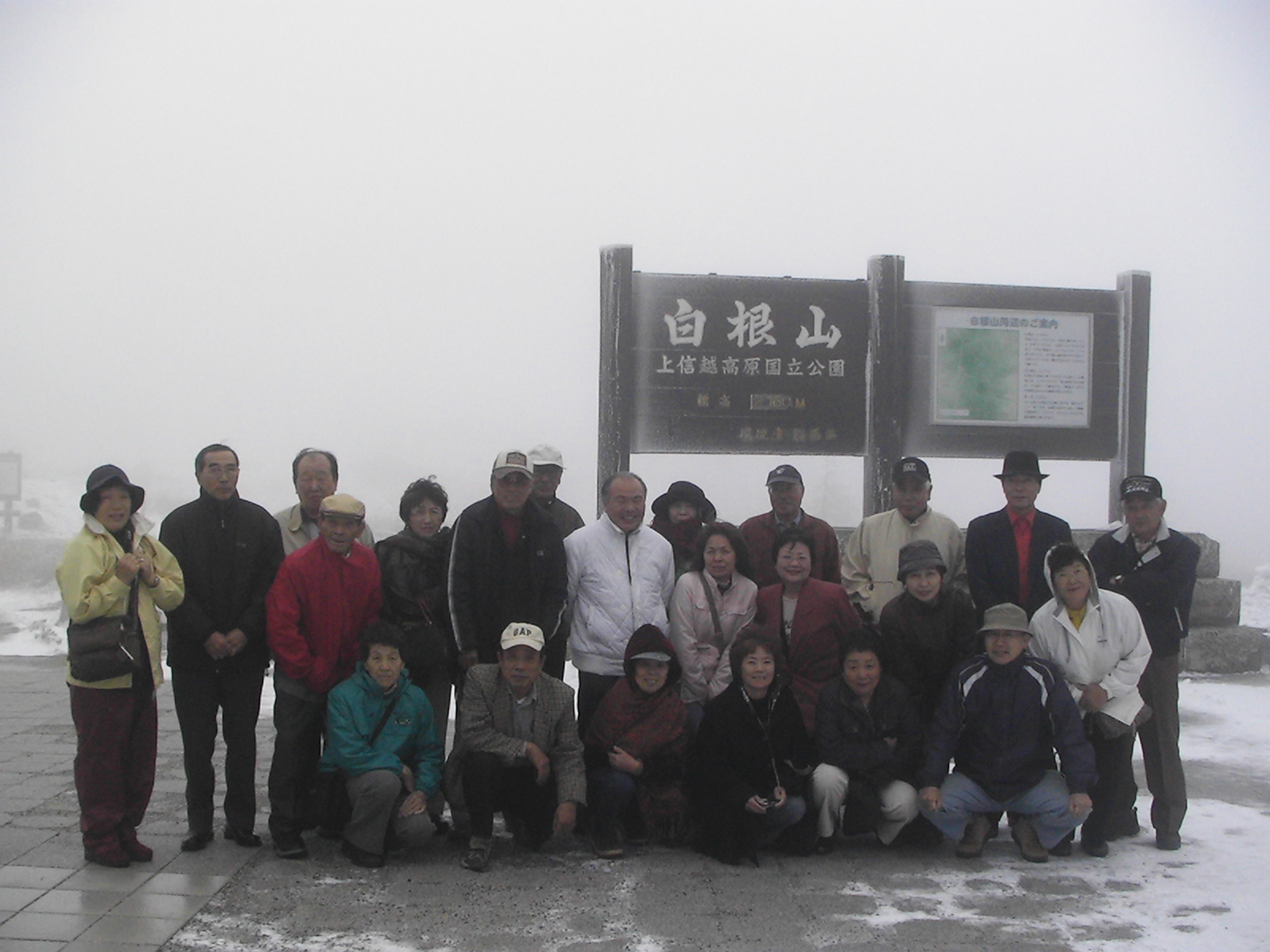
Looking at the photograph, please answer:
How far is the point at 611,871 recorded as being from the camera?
4.40 m

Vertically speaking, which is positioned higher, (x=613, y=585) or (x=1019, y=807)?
(x=613, y=585)

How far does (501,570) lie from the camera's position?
195 inches

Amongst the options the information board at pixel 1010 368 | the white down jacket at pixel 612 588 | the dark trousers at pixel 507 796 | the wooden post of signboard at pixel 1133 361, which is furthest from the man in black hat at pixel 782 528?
the wooden post of signboard at pixel 1133 361

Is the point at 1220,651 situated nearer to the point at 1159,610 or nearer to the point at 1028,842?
the point at 1159,610

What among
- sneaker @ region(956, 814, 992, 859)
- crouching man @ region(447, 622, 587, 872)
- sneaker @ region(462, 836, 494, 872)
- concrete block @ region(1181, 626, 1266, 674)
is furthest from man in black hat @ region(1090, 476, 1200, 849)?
concrete block @ region(1181, 626, 1266, 674)

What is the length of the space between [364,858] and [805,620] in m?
2.06

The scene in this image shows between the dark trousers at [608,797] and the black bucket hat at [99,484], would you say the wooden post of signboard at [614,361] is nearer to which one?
the dark trousers at [608,797]

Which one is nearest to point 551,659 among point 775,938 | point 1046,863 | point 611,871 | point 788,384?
point 611,871

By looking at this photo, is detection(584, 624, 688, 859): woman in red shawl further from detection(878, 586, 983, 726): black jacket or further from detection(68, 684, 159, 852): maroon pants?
detection(68, 684, 159, 852): maroon pants

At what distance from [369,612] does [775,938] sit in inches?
82.8

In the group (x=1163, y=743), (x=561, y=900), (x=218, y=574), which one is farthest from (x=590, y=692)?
(x=1163, y=743)

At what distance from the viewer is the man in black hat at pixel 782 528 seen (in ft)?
18.2

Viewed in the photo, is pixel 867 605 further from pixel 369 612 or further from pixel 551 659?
pixel 369 612

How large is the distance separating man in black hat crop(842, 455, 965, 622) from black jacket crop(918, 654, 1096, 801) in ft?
2.68
